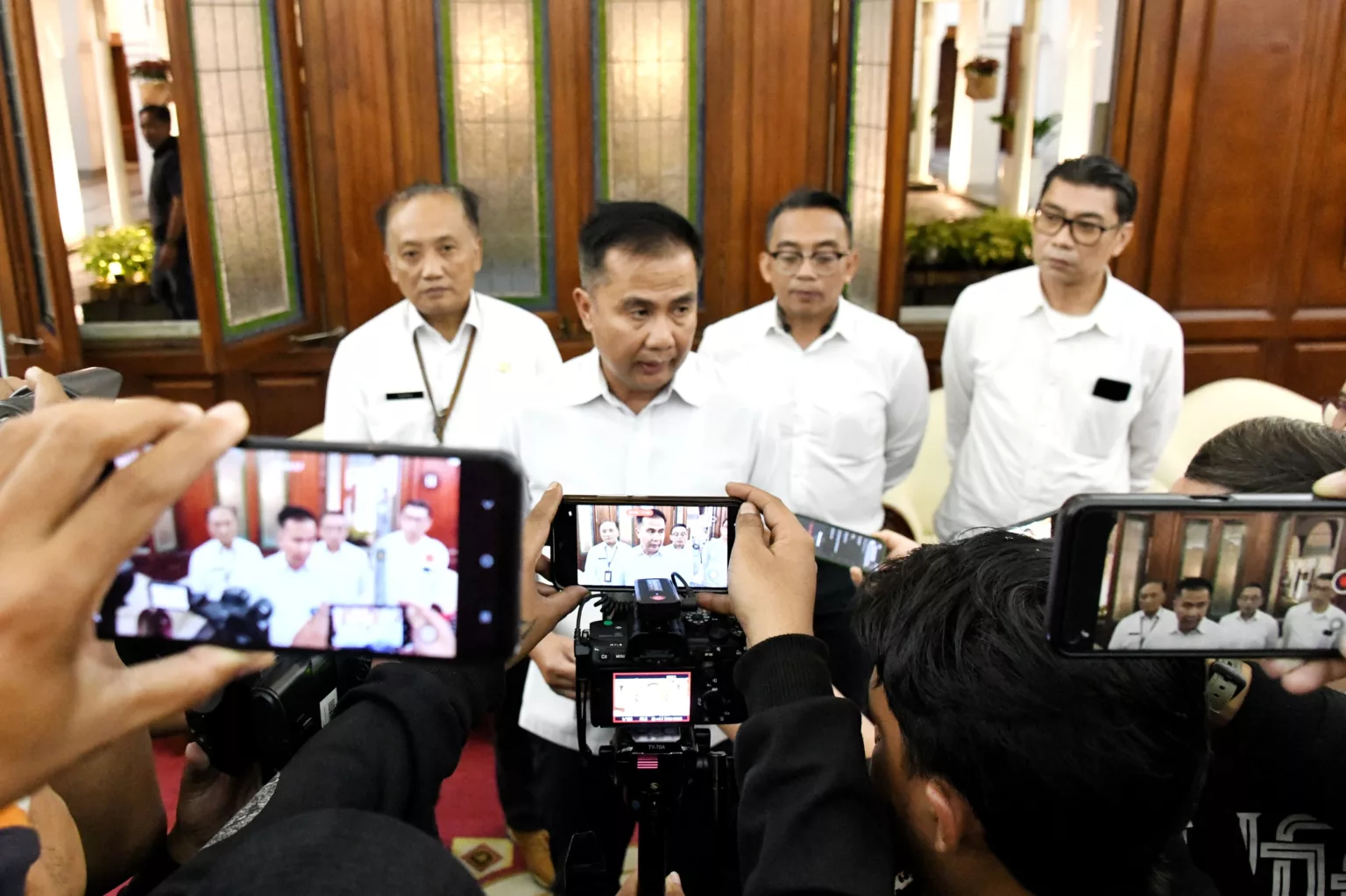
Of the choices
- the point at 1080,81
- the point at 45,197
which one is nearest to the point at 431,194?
the point at 45,197

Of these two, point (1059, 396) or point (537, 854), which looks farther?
point (1059, 396)

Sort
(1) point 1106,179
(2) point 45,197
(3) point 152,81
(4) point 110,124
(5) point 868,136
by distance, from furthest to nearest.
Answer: (4) point 110,124 → (3) point 152,81 → (5) point 868,136 → (2) point 45,197 → (1) point 1106,179

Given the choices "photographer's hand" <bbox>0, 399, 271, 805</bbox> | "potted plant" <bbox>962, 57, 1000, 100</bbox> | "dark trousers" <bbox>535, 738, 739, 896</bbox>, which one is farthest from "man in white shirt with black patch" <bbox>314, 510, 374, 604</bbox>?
"potted plant" <bbox>962, 57, 1000, 100</bbox>

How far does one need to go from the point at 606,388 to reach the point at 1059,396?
132 centimetres

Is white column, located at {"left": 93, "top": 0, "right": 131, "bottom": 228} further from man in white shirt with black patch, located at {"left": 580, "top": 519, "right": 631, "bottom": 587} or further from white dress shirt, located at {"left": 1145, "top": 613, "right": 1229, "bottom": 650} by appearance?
white dress shirt, located at {"left": 1145, "top": 613, "right": 1229, "bottom": 650}

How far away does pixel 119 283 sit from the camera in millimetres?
Answer: 3715

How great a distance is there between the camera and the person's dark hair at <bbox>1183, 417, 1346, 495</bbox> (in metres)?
1.25

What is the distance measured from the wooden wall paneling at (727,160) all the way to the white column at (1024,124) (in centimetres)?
176

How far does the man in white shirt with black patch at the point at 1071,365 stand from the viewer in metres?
2.61

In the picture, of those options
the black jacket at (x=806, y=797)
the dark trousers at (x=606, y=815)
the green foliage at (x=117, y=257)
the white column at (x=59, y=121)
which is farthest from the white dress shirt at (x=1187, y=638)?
the green foliage at (x=117, y=257)

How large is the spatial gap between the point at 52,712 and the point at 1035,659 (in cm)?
69

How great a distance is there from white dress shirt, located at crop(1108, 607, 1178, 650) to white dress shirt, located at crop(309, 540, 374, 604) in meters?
0.56

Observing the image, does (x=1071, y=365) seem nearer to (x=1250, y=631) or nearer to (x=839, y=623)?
(x=839, y=623)

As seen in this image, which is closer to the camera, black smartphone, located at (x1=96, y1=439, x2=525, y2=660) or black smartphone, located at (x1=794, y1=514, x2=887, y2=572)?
black smartphone, located at (x1=96, y1=439, x2=525, y2=660)
